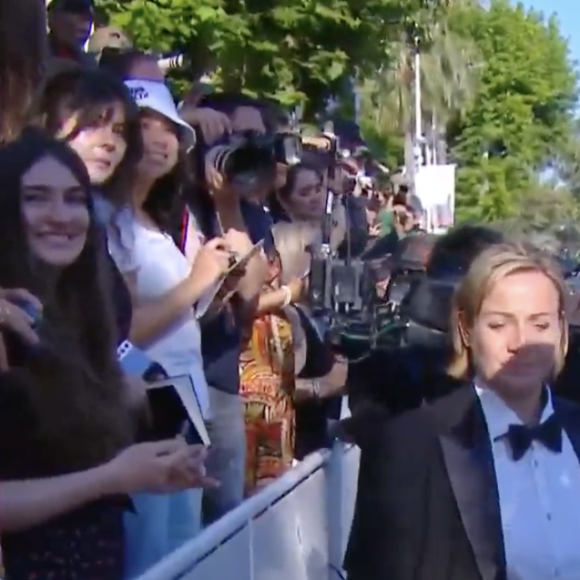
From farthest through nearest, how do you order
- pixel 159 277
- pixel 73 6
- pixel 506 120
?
pixel 506 120
pixel 73 6
pixel 159 277

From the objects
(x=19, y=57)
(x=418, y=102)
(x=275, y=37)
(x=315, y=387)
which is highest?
(x=418, y=102)

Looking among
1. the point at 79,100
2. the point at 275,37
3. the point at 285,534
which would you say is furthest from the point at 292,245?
the point at 275,37

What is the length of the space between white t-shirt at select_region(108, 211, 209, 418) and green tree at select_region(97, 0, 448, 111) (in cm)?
1017

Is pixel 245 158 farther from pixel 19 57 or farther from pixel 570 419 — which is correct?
pixel 570 419

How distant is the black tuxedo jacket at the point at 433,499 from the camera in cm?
342

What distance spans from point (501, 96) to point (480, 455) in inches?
2258

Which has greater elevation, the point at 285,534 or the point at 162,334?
the point at 162,334

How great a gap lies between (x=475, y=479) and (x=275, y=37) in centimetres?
1677

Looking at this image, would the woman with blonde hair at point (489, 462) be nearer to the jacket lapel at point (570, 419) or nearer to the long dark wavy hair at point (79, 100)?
the jacket lapel at point (570, 419)

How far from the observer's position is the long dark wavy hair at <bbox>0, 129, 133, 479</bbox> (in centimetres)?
307

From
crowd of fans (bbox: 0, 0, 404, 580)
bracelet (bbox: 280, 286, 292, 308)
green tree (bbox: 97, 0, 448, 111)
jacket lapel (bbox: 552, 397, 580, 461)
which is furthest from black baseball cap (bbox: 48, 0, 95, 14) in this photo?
green tree (bbox: 97, 0, 448, 111)

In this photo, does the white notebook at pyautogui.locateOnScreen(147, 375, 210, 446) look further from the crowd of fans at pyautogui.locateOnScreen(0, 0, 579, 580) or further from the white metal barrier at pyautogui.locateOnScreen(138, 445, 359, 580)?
the white metal barrier at pyautogui.locateOnScreen(138, 445, 359, 580)

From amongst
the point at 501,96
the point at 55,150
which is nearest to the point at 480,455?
the point at 55,150

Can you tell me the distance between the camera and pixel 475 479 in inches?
136
